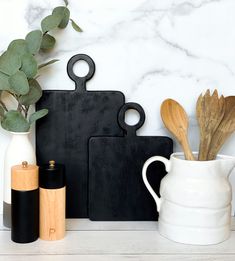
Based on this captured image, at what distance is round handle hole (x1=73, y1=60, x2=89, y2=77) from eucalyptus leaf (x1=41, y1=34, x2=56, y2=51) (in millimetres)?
65

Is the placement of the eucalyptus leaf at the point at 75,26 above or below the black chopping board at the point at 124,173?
above

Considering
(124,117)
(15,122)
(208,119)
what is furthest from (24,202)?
(208,119)

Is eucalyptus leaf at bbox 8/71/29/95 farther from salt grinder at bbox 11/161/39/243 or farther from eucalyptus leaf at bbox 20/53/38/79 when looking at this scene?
salt grinder at bbox 11/161/39/243

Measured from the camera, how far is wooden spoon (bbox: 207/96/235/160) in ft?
2.60

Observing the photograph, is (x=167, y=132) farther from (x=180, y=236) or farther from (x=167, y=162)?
(x=180, y=236)

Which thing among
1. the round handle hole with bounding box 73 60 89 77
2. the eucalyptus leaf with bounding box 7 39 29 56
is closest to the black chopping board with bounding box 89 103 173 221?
the round handle hole with bounding box 73 60 89 77

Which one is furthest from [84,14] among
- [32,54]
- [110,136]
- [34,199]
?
[34,199]

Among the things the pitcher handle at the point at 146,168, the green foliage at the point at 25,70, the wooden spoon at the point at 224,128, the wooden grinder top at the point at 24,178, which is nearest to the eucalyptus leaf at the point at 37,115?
the green foliage at the point at 25,70

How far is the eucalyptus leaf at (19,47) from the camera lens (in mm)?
767

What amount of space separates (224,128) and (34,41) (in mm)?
393

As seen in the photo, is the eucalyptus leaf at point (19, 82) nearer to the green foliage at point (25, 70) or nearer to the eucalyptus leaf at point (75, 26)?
the green foliage at point (25, 70)

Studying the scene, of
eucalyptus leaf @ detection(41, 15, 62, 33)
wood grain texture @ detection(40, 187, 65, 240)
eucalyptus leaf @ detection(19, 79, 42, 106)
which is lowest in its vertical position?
wood grain texture @ detection(40, 187, 65, 240)

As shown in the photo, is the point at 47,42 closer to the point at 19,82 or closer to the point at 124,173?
the point at 19,82

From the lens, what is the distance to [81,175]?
2.83 ft
